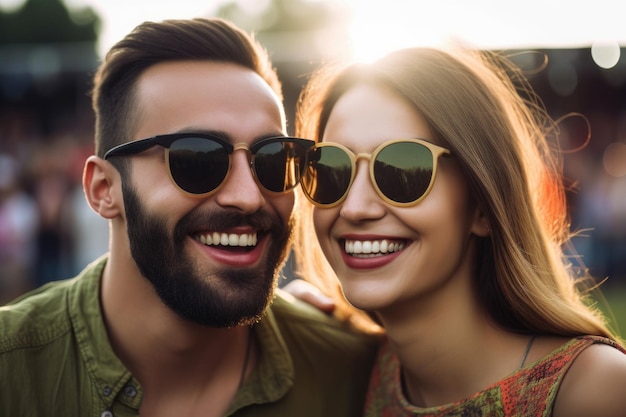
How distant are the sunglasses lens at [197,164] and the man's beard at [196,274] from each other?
0.13 meters

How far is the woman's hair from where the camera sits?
8.53 ft

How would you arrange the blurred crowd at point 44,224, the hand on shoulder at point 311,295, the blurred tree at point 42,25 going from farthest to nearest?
the blurred tree at point 42,25 → the blurred crowd at point 44,224 → the hand on shoulder at point 311,295

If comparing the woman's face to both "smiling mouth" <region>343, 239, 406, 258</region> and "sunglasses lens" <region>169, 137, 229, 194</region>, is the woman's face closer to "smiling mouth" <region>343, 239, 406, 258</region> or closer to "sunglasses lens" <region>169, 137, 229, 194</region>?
"smiling mouth" <region>343, 239, 406, 258</region>

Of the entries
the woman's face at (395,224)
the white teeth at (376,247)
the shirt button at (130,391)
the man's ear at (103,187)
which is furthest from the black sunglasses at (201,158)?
the shirt button at (130,391)

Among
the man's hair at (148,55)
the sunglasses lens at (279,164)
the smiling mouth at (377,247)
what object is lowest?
the smiling mouth at (377,247)

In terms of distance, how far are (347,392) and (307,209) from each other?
95 centimetres

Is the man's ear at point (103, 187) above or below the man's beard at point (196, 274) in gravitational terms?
above

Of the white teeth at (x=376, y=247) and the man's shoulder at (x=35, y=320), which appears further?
the man's shoulder at (x=35, y=320)

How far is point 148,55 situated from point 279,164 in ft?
2.72

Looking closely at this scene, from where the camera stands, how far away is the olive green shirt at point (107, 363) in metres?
2.71

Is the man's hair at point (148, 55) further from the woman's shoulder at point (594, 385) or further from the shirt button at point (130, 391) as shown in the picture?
the woman's shoulder at point (594, 385)

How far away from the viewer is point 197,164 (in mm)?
2779

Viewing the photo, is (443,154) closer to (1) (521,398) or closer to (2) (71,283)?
(1) (521,398)

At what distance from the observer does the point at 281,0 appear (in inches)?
2291
